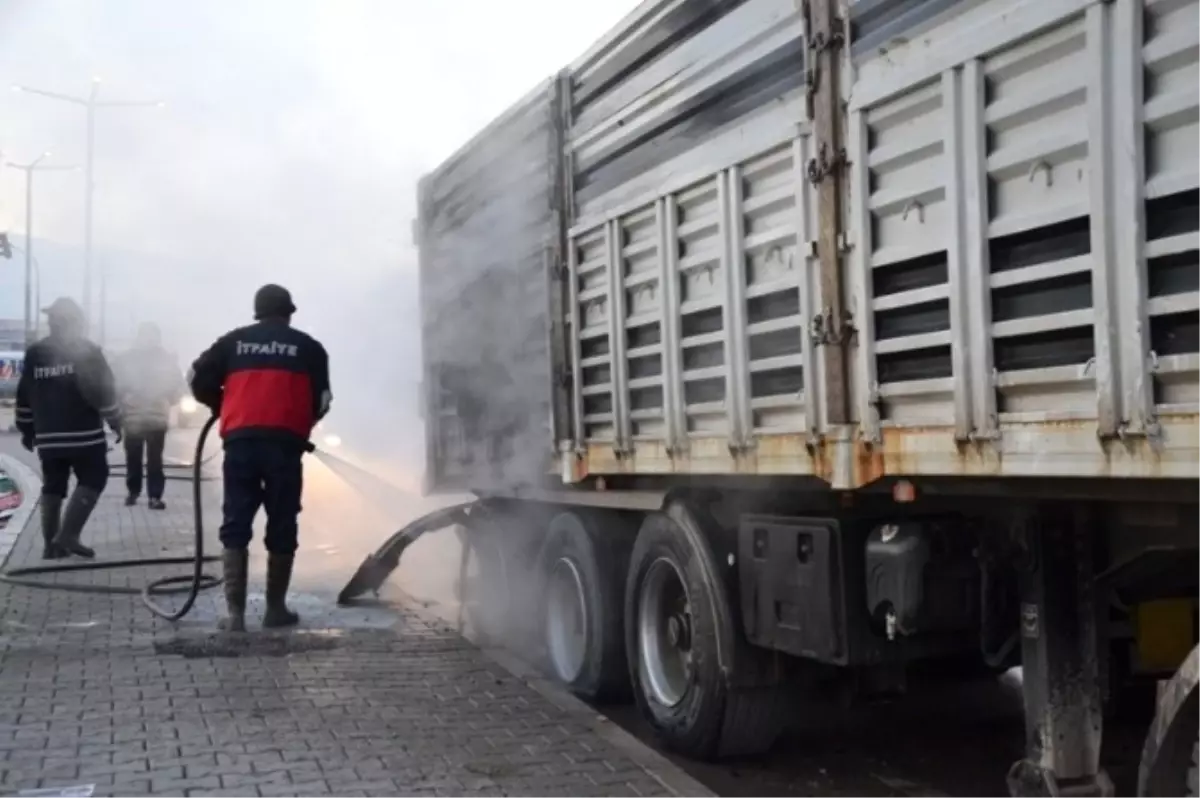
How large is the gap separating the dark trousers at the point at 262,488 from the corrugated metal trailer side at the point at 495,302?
121 centimetres

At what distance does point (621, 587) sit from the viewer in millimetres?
6598

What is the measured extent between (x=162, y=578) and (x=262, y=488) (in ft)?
6.59

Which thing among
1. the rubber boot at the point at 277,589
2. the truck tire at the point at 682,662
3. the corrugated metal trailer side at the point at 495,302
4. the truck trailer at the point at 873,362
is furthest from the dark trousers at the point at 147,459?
the truck tire at the point at 682,662

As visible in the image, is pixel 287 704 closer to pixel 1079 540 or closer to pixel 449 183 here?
pixel 1079 540

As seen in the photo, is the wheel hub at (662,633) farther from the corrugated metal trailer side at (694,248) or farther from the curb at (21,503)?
the curb at (21,503)

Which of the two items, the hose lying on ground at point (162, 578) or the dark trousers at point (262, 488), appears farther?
the hose lying on ground at point (162, 578)

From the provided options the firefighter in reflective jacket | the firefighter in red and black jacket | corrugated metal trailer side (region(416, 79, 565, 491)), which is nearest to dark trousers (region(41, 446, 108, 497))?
the firefighter in reflective jacket

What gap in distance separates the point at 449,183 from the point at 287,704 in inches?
161

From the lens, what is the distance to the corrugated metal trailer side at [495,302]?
709 cm

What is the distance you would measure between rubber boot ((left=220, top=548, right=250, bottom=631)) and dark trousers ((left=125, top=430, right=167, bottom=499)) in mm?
6157

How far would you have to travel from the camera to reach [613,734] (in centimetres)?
540

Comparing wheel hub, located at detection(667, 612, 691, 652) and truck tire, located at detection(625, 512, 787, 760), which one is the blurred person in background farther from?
wheel hub, located at detection(667, 612, 691, 652)

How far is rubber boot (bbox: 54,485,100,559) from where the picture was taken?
33.1ft

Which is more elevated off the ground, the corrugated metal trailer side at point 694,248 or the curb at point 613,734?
the corrugated metal trailer side at point 694,248
